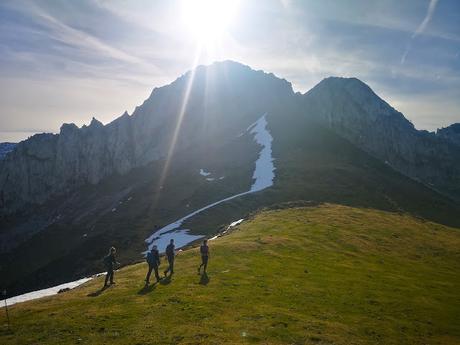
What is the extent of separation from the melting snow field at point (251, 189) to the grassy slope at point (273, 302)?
31514 mm

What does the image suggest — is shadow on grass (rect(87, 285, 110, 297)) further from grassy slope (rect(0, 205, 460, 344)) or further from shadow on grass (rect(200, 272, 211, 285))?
shadow on grass (rect(200, 272, 211, 285))

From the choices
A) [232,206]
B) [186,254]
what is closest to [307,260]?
[186,254]

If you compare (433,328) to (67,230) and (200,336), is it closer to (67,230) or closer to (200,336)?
(200,336)

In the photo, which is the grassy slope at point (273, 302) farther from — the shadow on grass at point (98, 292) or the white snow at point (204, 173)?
the white snow at point (204, 173)

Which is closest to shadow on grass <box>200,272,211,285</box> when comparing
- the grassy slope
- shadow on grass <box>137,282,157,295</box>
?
the grassy slope

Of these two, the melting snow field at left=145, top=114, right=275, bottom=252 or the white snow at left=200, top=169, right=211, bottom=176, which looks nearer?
the melting snow field at left=145, top=114, right=275, bottom=252

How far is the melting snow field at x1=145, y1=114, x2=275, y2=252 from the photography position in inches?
3642

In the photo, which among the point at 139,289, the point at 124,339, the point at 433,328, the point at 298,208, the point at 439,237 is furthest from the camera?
the point at 298,208

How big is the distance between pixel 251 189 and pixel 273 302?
307ft

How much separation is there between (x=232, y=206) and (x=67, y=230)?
8926 centimetres

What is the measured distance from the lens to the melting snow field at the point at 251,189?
92.5 meters

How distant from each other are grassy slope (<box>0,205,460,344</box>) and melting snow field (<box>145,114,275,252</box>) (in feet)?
103

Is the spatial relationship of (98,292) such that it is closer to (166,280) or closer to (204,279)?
(166,280)

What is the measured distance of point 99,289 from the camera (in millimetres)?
42125
